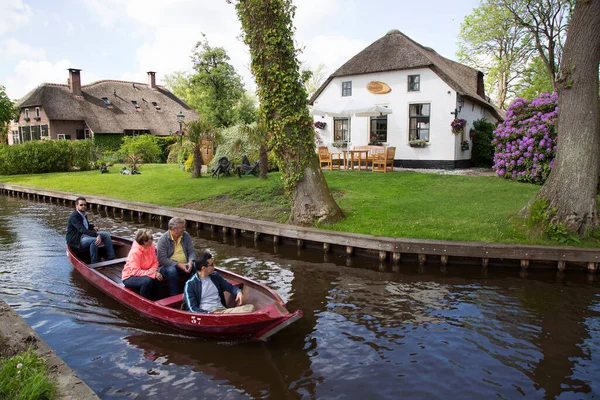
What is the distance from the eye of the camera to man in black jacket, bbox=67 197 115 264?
30.9ft

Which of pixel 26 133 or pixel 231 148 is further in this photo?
pixel 26 133

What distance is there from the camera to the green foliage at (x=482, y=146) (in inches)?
937

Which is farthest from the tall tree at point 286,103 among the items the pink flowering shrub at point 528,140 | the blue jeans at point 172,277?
the pink flowering shrub at point 528,140

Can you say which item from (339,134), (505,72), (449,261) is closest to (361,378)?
(449,261)

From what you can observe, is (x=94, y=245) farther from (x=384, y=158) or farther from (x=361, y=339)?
(x=384, y=158)

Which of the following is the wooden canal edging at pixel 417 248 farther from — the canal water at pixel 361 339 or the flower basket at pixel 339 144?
the flower basket at pixel 339 144

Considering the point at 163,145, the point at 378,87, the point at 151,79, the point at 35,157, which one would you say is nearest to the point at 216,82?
the point at 163,145

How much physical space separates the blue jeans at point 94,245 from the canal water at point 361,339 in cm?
62

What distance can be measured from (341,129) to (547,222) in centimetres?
1619

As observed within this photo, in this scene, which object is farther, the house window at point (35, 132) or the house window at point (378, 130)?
the house window at point (35, 132)

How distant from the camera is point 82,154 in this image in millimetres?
30953

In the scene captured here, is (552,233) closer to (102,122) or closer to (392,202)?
(392,202)

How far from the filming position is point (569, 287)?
8422mm

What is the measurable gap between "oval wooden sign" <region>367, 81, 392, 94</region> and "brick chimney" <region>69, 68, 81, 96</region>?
33.4 meters
